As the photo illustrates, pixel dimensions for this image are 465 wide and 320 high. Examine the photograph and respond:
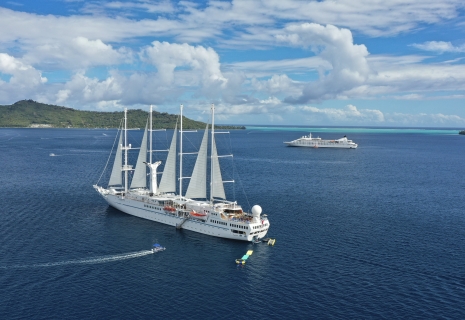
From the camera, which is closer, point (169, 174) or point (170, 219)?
point (170, 219)

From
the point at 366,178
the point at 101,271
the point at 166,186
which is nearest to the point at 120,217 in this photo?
the point at 166,186

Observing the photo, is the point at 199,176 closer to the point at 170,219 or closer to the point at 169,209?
the point at 169,209

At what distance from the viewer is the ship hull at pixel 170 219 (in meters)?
71.4

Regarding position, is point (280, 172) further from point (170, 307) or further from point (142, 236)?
point (170, 307)

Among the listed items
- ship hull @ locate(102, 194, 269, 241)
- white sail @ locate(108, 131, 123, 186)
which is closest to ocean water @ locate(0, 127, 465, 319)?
ship hull @ locate(102, 194, 269, 241)

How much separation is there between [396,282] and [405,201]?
51.5 m

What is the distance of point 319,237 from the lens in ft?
235

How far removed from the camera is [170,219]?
79375 millimetres

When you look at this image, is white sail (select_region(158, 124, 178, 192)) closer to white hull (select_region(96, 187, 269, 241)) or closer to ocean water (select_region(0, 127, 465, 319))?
white hull (select_region(96, 187, 269, 241))

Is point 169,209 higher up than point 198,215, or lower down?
higher up

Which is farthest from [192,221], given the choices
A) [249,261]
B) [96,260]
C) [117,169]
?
[117,169]

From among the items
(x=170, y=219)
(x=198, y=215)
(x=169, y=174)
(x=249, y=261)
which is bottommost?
(x=249, y=261)

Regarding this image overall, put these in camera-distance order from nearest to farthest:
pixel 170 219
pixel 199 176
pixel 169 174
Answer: pixel 170 219 < pixel 199 176 < pixel 169 174

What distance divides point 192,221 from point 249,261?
58.9ft
